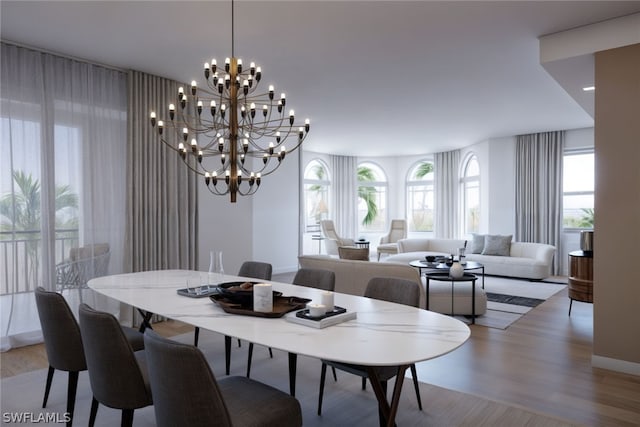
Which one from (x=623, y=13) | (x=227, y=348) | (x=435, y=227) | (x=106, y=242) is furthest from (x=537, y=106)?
(x=106, y=242)

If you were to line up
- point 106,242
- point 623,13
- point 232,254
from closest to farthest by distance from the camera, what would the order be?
point 623,13 < point 106,242 < point 232,254

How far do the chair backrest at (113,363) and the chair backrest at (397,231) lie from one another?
849 cm

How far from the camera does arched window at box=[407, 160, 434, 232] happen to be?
10695 millimetres

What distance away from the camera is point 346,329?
1.83 metres

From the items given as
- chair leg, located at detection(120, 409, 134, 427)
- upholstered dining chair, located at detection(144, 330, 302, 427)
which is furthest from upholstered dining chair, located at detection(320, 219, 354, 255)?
upholstered dining chair, located at detection(144, 330, 302, 427)

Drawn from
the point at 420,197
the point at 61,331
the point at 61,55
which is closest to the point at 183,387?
the point at 61,331

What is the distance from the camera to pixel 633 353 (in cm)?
310

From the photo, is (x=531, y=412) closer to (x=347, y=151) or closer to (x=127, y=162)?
(x=127, y=162)

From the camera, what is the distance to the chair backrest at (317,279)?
2.96 m

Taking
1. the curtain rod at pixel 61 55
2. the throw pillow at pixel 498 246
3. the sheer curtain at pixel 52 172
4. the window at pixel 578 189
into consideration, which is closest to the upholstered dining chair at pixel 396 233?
the throw pillow at pixel 498 246

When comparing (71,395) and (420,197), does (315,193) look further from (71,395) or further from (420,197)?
(71,395)

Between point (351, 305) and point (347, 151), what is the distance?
8059 mm

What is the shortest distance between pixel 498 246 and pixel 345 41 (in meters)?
5.57

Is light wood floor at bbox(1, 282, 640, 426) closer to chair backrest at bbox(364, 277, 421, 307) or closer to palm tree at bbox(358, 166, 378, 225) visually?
Answer: chair backrest at bbox(364, 277, 421, 307)
